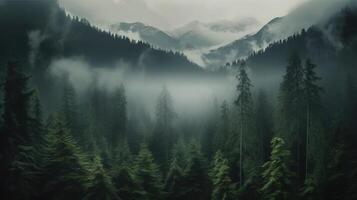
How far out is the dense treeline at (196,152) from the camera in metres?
40.2

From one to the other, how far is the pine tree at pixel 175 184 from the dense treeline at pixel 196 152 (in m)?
0.13

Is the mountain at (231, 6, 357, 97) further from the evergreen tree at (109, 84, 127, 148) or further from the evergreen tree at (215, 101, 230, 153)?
the evergreen tree at (109, 84, 127, 148)

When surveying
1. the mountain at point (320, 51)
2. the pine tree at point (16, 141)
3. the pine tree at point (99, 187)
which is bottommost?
the pine tree at point (99, 187)

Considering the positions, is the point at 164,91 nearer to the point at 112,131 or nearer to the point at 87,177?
the point at 112,131

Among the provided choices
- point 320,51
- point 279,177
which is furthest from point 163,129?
point 320,51

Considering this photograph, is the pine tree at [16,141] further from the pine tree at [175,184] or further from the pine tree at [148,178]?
the pine tree at [175,184]

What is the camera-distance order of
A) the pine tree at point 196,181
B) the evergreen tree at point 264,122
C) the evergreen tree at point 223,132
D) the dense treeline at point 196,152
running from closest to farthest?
the dense treeline at point 196,152
the pine tree at point 196,181
the evergreen tree at point 223,132
the evergreen tree at point 264,122

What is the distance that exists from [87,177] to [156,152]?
42953 mm

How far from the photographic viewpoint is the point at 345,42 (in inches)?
6156

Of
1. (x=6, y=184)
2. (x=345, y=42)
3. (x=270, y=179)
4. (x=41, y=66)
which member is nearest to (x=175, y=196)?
(x=270, y=179)

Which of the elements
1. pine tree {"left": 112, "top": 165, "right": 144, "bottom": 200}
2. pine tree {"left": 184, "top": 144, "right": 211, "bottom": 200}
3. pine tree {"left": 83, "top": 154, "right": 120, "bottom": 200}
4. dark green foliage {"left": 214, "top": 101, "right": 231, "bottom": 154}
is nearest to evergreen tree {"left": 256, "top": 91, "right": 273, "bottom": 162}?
dark green foliage {"left": 214, "top": 101, "right": 231, "bottom": 154}

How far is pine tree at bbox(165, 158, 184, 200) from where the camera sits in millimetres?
58625

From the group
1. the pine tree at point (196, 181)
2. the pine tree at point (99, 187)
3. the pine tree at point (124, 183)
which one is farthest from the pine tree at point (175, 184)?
the pine tree at point (99, 187)

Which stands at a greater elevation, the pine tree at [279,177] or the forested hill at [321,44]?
the forested hill at [321,44]
